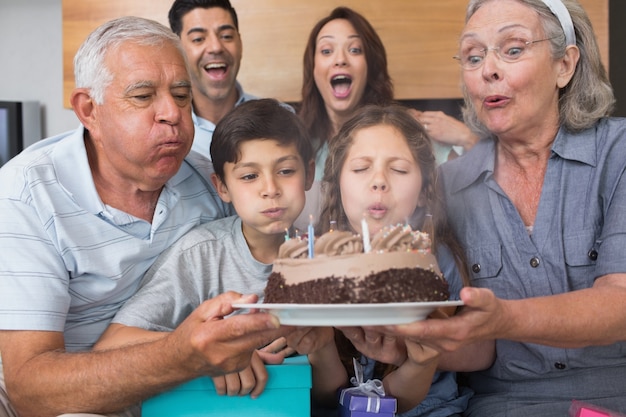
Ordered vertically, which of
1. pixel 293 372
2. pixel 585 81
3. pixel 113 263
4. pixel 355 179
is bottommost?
pixel 293 372

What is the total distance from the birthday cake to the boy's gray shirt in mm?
328

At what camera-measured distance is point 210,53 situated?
2254 mm

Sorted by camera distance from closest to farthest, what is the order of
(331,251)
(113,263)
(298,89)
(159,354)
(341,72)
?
(331,251), (159,354), (113,263), (341,72), (298,89)

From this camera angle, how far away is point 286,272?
41.4 inches

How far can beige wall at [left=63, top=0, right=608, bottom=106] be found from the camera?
261 centimetres

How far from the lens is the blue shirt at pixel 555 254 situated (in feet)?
4.54

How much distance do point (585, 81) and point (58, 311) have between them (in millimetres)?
1097

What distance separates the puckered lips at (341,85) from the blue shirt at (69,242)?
27.0 inches

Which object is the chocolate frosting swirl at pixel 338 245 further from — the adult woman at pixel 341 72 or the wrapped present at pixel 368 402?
the adult woman at pixel 341 72

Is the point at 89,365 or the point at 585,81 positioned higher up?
the point at 585,81

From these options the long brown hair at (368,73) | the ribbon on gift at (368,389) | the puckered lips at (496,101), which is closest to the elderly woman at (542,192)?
the puckered lips at (496,101)

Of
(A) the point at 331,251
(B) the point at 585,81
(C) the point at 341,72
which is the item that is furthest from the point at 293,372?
(C) the point at 341,72

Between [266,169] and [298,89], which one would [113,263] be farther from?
[298,89]

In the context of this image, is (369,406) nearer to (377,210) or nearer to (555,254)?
(377,210)
